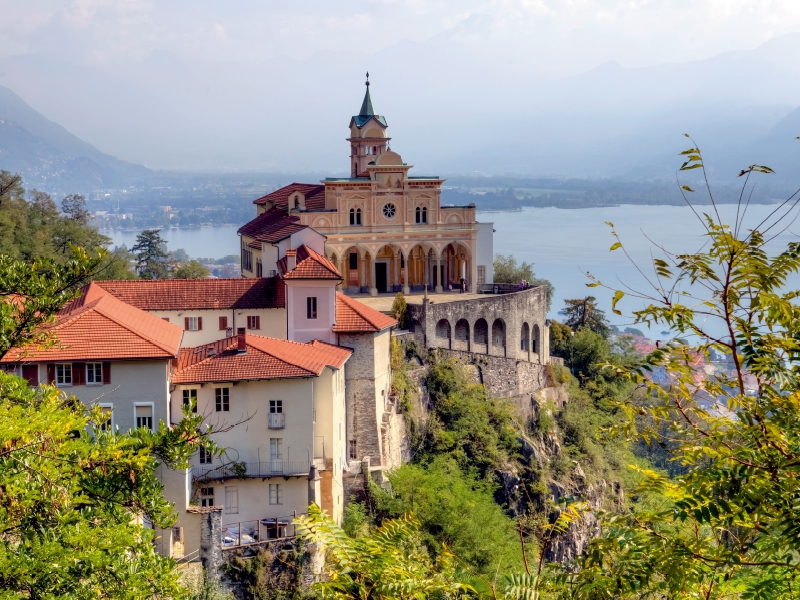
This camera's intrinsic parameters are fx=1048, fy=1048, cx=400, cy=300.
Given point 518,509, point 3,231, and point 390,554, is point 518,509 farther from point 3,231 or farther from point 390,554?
point 3,231

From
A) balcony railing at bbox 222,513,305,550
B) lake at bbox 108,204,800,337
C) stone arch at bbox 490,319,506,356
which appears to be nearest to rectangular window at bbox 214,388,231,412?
balcony railing at bbox 222,513,305,550

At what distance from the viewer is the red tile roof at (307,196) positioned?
167 ft

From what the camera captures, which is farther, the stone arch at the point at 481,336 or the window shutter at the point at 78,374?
the stone arch at the point at 481,336

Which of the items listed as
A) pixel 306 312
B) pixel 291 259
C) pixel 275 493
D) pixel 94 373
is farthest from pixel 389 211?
pixel 94 373

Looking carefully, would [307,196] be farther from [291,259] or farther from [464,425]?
[464,425]

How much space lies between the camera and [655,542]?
33.0ft

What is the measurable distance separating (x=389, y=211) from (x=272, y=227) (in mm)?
5608

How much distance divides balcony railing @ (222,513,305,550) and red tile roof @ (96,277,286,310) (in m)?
9.19

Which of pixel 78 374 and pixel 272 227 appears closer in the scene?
pixel 78 374

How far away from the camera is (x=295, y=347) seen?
1211 inches

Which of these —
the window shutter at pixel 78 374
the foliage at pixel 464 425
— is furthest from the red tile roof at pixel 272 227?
the window shutter at pixel 78 374

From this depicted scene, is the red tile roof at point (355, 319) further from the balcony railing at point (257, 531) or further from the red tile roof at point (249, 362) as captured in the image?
the balcony railing at point (257, 531)

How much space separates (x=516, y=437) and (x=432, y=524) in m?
9.70

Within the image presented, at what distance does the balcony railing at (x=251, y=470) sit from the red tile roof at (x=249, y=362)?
238 cm
